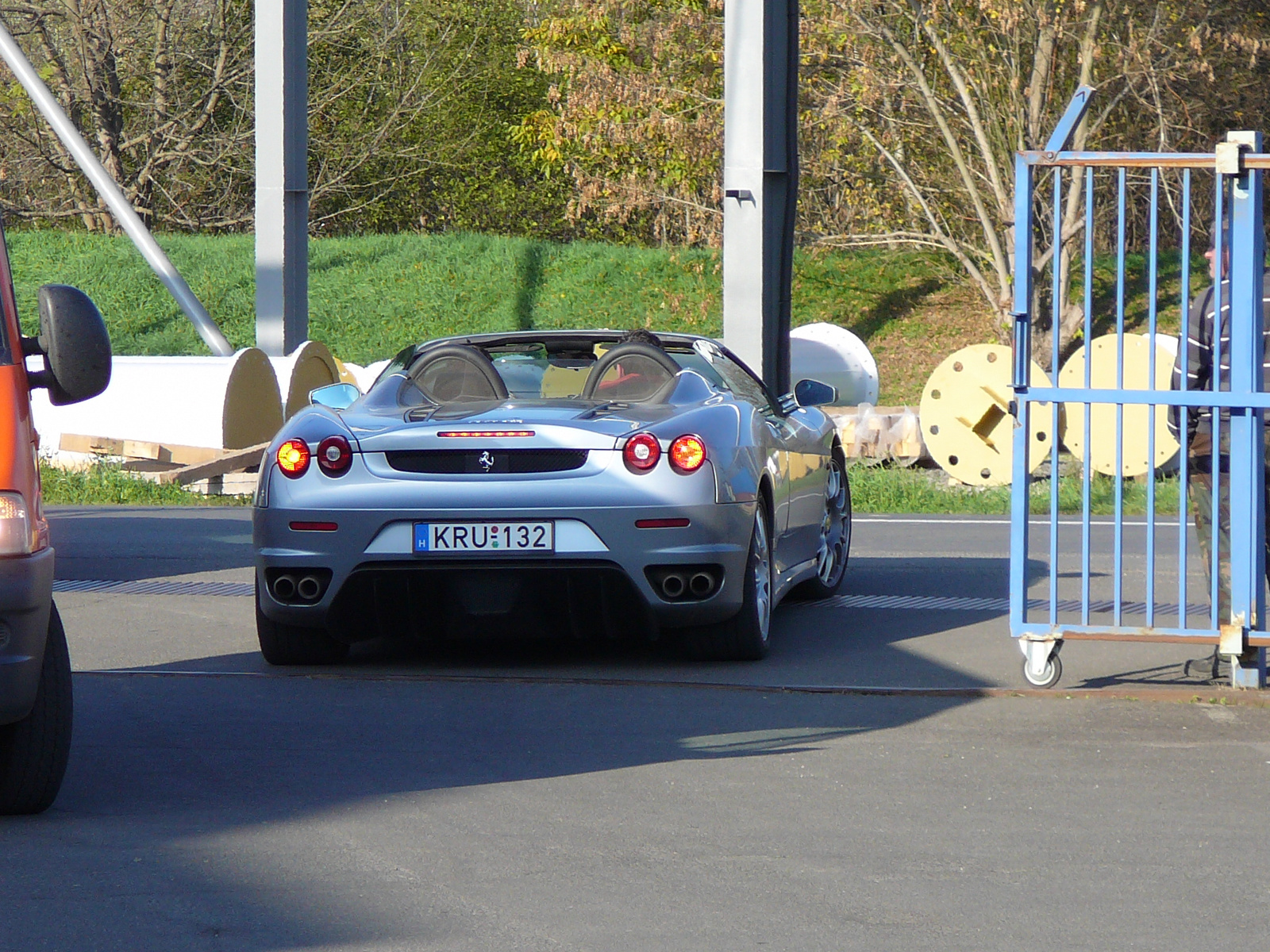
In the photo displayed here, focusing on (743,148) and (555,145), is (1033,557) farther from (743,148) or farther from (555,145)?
(555,145)

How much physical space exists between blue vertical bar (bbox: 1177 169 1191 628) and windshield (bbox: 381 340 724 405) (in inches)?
75.4

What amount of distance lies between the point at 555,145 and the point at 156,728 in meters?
25.2

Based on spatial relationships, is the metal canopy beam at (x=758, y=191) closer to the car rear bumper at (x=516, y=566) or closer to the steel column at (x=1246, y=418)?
the car rear bumper at (x=516, y=566)

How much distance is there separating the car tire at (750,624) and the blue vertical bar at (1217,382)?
168 cm

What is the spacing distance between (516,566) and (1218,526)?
251 centimetres

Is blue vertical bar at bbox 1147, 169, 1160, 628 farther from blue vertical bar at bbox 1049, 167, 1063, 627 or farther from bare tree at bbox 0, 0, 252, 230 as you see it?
bare tree at bbox 0, 0, 252, 230

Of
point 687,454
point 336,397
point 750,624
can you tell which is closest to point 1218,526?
point 750,624

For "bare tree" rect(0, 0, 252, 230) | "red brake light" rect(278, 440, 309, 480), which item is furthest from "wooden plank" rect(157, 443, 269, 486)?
"bare tree" rect(0, 0, 252, 230)

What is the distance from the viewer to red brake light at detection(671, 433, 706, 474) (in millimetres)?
6883

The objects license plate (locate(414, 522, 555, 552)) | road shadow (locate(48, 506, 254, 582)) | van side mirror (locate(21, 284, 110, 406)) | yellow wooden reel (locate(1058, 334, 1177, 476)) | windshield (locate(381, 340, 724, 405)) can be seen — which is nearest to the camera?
van side mirror (locate(21, 284, 110, 406))

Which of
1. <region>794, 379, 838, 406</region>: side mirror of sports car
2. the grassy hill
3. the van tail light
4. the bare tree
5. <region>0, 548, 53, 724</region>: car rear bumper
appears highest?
the bare tree

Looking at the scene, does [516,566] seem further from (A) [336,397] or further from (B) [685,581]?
(A) [336,397]

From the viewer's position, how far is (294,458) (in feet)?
22.9

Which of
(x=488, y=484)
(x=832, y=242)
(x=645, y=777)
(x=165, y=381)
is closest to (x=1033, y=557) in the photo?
(x=488, y=484)
